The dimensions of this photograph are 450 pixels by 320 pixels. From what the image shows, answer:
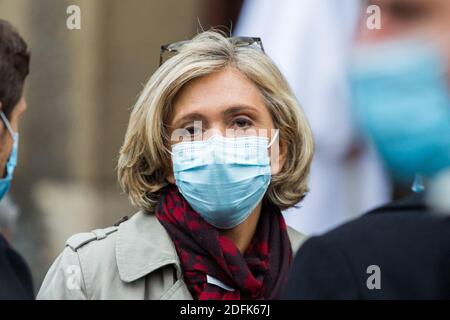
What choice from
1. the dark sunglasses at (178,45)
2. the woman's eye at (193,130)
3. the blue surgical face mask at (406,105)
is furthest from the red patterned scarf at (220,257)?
the blue surgical face mask at (406,105)

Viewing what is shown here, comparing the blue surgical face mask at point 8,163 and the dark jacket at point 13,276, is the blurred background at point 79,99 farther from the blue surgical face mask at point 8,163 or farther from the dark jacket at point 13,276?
the dark jacket at point 13,276

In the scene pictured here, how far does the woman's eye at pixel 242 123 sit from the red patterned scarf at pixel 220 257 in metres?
0.33

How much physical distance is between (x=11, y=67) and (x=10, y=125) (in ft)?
0.60

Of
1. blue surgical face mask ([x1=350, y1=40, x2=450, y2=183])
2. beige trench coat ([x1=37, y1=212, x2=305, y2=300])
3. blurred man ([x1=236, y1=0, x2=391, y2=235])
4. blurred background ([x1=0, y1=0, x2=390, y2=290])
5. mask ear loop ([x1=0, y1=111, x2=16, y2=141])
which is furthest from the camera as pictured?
blurred background ([x1=0, y1=0, x2=390, y2=290])

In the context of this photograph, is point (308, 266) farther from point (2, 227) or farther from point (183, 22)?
point (183, 22)

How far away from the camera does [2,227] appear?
4910mm

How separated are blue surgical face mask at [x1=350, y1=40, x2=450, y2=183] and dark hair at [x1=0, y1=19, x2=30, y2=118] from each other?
1.13 metres

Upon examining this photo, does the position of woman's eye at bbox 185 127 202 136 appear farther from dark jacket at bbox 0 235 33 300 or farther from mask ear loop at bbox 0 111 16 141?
dark jacket at bbox 0 235 33 300

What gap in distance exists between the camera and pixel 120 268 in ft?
11.7

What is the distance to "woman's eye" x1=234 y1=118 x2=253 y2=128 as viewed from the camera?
144 inches

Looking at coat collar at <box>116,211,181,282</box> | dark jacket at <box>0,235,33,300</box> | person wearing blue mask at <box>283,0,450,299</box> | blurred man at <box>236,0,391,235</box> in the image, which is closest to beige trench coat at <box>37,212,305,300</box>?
coat collar at <box>116,211,181,282</box>

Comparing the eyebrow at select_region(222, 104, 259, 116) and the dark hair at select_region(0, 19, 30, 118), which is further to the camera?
the eyebrow at select_region(222, 104, 259, 116)

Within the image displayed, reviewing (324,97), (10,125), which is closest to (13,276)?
(10,125)

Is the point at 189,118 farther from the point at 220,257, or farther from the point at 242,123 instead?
the point at 220,257
